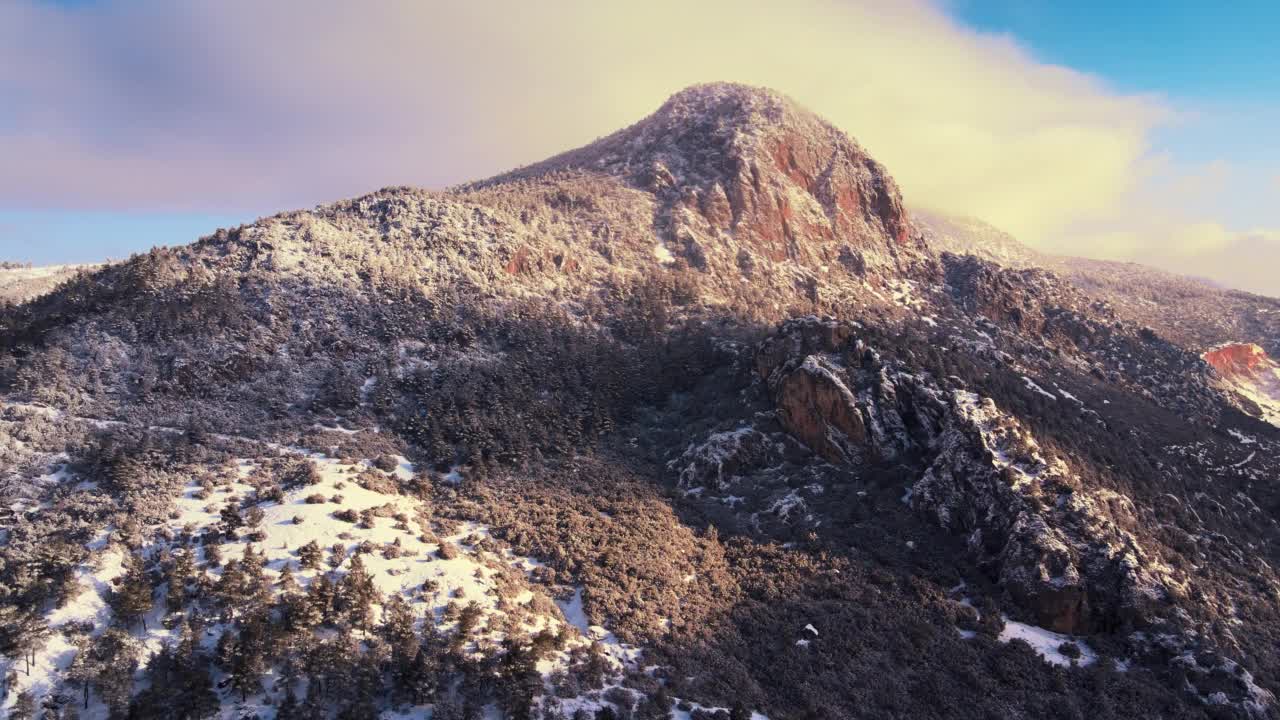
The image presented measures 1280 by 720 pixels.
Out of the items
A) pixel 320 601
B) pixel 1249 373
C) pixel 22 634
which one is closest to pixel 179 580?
pixel 22 634

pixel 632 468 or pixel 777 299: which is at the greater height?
pixel 777 299

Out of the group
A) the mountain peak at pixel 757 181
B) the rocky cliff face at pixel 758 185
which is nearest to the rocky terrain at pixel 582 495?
the rocky cliff face at pixel 758 185

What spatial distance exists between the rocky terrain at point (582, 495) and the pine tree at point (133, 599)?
9.2 inches

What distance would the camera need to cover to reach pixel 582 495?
56062 mm

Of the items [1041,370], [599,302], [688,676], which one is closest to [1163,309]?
[1041,370]

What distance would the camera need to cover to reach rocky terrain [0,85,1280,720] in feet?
110

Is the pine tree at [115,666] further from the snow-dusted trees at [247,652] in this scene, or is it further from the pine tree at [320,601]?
the pine tree at [320,601]

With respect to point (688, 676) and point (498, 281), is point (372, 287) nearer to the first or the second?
point (498, 281)

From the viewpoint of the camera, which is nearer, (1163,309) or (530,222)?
(530,222)

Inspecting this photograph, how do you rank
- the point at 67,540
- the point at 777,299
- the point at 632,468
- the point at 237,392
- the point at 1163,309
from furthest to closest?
the point at 1163,309 → the point at 777,299 → the point at 632,468 → the point at 237,392 → the point at 67,540

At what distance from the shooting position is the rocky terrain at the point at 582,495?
33531 millimetres

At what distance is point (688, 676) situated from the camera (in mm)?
36688

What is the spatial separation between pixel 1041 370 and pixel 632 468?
56.4 m

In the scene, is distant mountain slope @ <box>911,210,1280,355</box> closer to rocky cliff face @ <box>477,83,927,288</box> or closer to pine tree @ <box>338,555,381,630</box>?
rocky cliff face @ <box>477,83,927,288</box>
